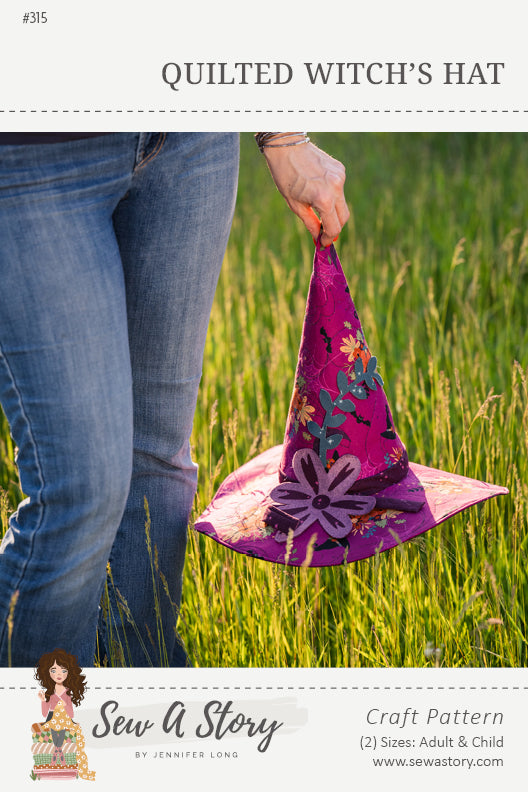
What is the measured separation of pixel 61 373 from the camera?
1.02m

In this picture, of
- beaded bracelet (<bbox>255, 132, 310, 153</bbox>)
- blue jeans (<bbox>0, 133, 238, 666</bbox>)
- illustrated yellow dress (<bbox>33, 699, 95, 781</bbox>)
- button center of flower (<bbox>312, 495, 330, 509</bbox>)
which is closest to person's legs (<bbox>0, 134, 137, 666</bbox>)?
blue jeans (<bbox>0, 133, 238, 666</bbox>)

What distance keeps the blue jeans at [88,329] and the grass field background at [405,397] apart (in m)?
0.42

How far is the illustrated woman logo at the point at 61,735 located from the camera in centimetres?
119

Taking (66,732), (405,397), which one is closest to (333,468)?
(66,732)

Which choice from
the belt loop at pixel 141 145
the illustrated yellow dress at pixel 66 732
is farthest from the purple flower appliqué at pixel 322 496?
the belt loop at pixel 141 145

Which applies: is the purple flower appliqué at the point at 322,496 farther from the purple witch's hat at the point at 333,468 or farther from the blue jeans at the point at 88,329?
the blue jeans at the point at 88,329

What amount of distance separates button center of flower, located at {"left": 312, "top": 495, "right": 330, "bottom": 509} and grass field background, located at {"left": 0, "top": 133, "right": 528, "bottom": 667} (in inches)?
5.4

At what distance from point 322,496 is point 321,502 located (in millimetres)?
13

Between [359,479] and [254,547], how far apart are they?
22cm

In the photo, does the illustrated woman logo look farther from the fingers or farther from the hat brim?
the fingers

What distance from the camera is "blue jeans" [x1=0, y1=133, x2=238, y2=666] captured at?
3.29 feet

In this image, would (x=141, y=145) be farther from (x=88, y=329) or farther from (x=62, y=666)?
(x=62, y=666)

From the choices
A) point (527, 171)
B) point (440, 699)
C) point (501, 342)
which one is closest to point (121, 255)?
point (440, 699)
